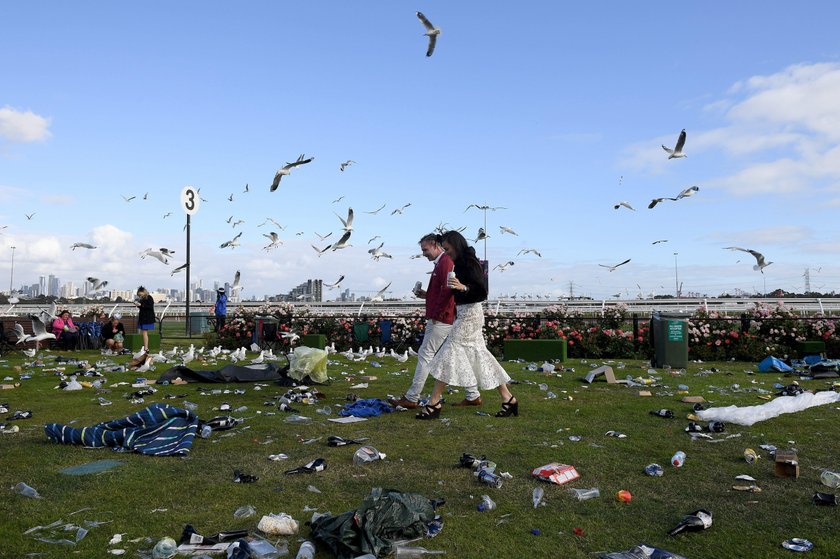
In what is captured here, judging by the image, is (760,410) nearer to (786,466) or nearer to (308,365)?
(786,466)

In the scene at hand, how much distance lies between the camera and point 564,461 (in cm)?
517

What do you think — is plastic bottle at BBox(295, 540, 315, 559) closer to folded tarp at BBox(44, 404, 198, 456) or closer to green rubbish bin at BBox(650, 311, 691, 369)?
folded tarp at BBox(44, 404, 198, 456)

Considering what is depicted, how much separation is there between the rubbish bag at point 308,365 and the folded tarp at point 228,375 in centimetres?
50

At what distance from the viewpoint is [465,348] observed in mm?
7227

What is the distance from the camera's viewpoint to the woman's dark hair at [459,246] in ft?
23.6

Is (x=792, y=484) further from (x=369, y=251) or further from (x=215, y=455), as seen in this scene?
(x=369, y=251)

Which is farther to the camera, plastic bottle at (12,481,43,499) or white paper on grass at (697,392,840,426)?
white paper on grass at (697,392,840,426)

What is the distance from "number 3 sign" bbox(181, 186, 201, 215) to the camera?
74.2 ft

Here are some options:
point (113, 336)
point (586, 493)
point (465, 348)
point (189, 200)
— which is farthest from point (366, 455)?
point (189, 200)

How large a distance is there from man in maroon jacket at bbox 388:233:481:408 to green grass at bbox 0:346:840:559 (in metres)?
0.50

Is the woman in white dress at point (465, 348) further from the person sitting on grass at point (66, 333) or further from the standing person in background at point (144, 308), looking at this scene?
the person sitting on grass at point (66, 333)

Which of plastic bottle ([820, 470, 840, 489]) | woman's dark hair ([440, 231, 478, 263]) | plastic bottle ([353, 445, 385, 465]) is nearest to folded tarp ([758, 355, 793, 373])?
woman's dark hair ([440, 231, 478, 263])

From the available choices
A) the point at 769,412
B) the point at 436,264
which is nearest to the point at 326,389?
the point at 436,264

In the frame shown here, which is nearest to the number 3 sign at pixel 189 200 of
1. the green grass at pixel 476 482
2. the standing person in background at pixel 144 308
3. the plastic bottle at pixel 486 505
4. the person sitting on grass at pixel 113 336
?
the person sitting on grass at pixel 113 336
